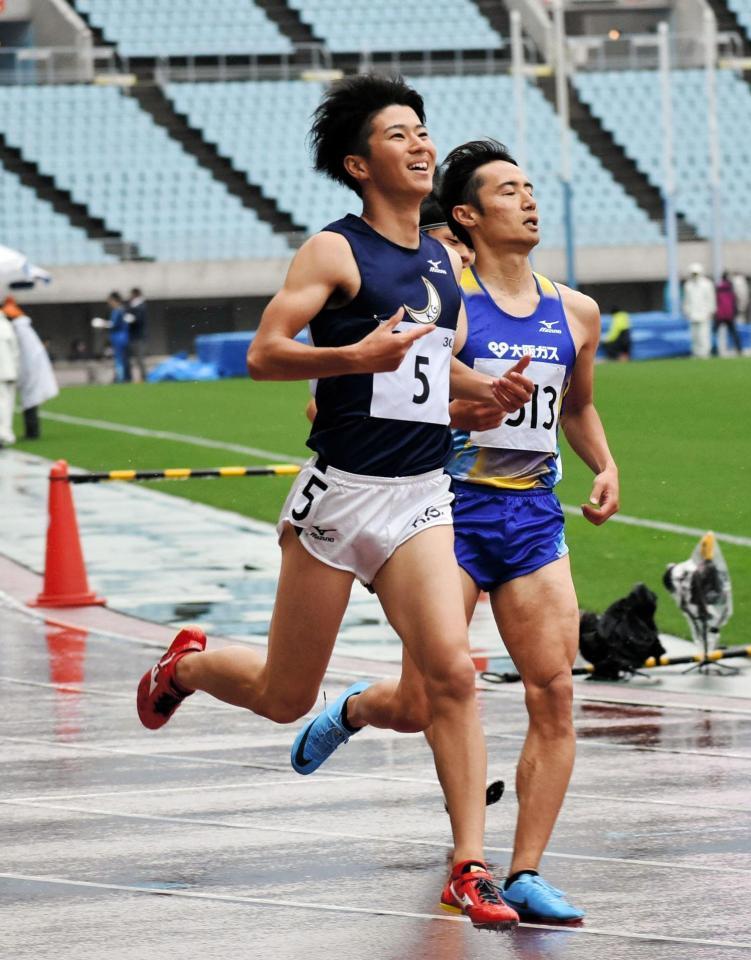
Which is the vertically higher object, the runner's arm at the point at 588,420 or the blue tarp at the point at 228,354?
the runner's arm at the point at 588,420

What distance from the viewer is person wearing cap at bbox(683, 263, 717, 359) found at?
42.8 metres

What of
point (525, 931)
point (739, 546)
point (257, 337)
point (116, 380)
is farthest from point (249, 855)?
point (116, 380)

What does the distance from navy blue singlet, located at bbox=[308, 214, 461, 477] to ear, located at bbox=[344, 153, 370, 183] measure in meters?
0.21

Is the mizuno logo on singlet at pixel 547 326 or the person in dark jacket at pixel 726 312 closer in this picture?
the mizuno logo on singlet at pixel 547 326

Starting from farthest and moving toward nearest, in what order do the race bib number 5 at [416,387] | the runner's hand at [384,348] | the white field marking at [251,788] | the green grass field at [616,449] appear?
the green grass field at [616,449] < the white field marking at [251,788] < the race bib number 5 at [416,387] < the runner's hand at [384,348]

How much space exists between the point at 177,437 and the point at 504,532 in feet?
65.9

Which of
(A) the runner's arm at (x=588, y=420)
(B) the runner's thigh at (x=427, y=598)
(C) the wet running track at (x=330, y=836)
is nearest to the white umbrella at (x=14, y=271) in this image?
(C) the wet running track at (x=330, y=836)

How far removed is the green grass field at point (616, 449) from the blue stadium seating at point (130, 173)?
36.7ft

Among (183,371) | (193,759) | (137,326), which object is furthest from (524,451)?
(137,326)

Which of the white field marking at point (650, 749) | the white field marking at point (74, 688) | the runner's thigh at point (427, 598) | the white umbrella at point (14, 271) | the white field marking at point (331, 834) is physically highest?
the runner's thigh at point (427, 598)

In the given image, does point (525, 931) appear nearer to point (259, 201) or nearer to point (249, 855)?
point (249, 855)

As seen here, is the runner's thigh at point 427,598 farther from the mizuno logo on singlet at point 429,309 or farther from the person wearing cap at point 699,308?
the person wearing cap at point 699,308

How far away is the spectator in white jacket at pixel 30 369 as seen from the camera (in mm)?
26031

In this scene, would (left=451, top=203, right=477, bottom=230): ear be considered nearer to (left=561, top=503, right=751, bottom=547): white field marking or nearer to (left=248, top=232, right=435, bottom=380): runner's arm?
(left=248, top=232, right=435, bottom=380): runner's arm
